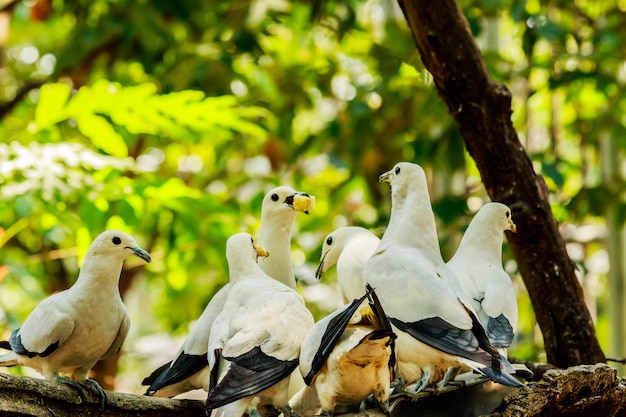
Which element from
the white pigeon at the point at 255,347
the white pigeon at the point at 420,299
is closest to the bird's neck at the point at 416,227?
the white pigeon at the point at 420,299

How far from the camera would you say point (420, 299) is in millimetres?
2795

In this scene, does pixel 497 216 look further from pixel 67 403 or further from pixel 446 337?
pixel 67 403

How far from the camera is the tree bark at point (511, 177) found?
12.5ft

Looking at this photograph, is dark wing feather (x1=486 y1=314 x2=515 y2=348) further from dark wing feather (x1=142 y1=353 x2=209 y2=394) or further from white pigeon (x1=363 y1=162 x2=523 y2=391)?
dark wing feather (x1=142 y1=353 x2=209 y2=394)

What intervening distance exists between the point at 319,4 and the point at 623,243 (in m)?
2.93

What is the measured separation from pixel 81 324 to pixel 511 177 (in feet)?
6.91

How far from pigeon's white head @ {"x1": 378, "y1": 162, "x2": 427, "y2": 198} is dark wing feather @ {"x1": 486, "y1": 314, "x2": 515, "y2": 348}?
0.58 metres

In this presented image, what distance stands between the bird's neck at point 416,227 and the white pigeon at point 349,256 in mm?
244

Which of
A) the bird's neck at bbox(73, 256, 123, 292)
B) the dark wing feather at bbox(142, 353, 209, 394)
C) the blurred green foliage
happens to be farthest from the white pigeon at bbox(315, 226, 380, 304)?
the blurred green foliage

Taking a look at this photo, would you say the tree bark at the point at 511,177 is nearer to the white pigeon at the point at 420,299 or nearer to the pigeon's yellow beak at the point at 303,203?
the white pigeon at the point at 420,299

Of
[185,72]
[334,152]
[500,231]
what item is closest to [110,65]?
[185,72]

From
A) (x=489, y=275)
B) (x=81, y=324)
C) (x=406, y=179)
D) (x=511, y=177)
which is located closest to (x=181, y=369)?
(x=81, y=324)

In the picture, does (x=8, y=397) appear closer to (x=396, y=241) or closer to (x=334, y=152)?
(x=396, y=241)

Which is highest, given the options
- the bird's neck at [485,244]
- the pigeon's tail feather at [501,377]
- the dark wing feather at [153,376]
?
the bird's neck at [485,244]
